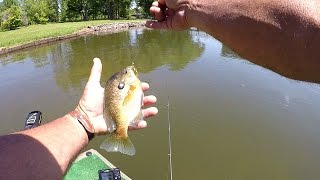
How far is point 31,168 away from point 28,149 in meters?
0.16

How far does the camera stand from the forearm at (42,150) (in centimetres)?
221

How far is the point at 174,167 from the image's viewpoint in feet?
27.1

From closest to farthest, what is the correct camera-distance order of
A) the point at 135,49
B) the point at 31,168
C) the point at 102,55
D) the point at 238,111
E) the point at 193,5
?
the point at 31,168 < the point at 193,5 < the point at 238,111 < the point at 102,55 < the point at 135,49

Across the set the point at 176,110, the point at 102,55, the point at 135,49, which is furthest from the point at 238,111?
the point at 135,49

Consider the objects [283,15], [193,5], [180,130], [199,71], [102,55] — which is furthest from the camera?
[102,55]

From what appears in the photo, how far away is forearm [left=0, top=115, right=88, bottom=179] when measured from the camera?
7.25 feet

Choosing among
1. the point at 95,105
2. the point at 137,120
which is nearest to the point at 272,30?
the point at 137,120

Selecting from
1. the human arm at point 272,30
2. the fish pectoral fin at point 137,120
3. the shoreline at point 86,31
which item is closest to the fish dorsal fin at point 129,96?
the fish pectoral fin at point 137,120

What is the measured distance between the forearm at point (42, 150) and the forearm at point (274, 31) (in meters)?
1.26

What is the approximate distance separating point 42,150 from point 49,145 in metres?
0.12

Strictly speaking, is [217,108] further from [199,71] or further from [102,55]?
[102,55]

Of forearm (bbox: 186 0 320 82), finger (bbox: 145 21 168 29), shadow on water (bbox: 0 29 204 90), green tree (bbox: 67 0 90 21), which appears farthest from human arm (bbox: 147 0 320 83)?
green tree (bbox: 67 0 90 21)

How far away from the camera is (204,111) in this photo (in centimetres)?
1133

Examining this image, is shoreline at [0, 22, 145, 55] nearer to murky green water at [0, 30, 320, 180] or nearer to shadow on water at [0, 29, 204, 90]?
shadow on water at [0, 29, 204, 90]
